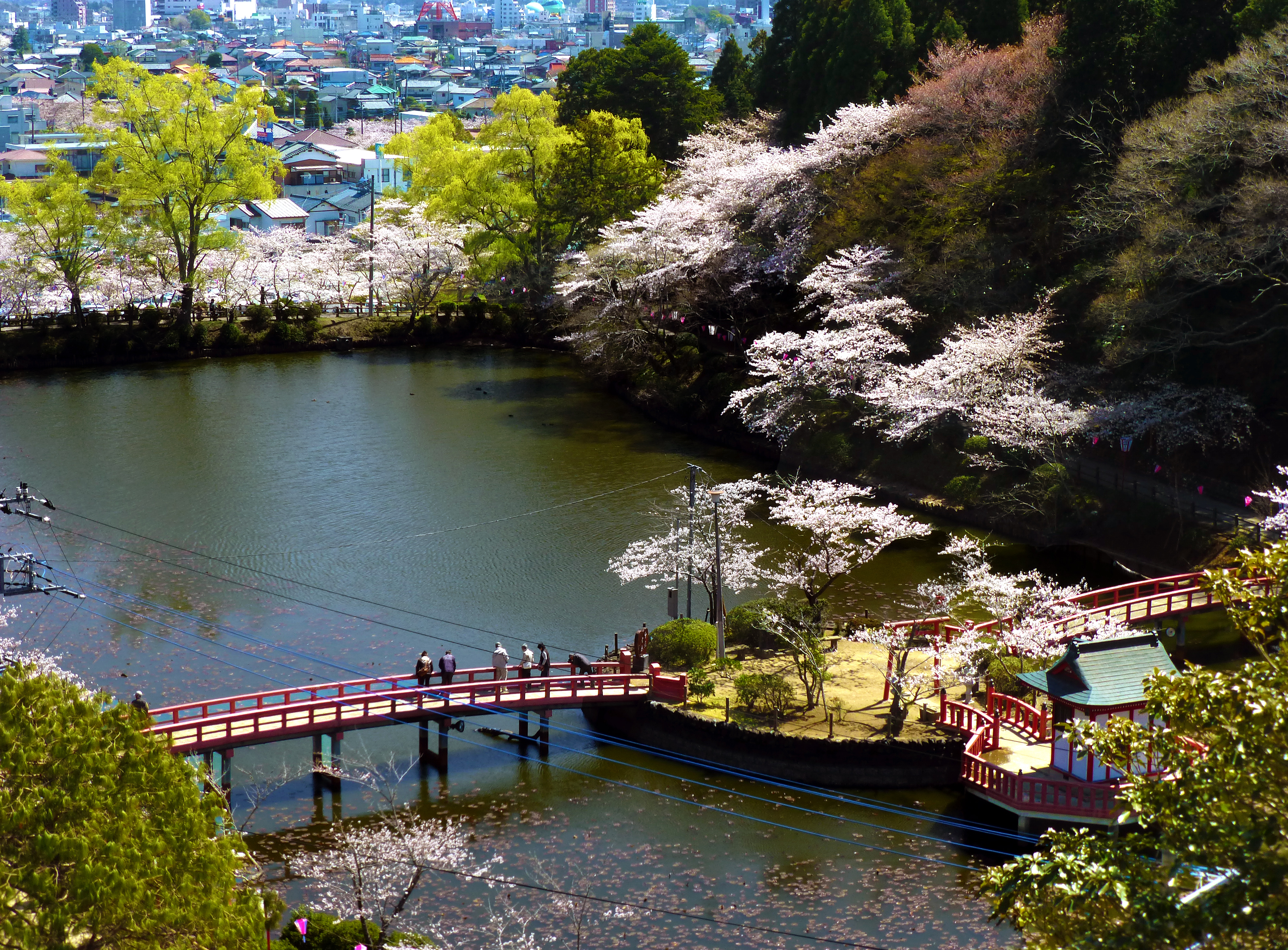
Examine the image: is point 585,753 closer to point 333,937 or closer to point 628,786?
point 628,786

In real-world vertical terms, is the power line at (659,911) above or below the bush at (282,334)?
below

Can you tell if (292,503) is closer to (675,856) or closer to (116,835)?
(675,856)

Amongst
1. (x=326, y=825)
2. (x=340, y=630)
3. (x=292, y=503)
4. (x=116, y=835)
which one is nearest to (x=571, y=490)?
(x=292, y=503)

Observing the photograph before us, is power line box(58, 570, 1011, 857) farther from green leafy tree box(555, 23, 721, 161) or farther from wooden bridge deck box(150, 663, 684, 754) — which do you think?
green leafy tree box(555, 23, 721, 161)

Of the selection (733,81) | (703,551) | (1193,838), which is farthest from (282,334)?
(1193,838)

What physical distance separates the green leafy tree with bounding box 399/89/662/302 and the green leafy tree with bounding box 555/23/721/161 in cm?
486

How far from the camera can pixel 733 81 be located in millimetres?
63906

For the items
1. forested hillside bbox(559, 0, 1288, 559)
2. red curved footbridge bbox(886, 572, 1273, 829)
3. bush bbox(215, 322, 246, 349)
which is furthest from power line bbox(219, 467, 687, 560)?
bush bbox(215, 322, 246, 349)

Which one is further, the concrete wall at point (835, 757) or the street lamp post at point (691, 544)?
the street lamp post at point (691, 544)

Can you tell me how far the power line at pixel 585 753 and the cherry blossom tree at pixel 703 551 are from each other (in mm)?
3726

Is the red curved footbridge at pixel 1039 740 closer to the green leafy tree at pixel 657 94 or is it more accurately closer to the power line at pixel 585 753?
the power line at pixel 585 753

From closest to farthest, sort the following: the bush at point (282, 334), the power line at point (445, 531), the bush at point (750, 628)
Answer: the bush at point (750, 628)
the power line at point (445, 531)
the bush at point (282, 334)

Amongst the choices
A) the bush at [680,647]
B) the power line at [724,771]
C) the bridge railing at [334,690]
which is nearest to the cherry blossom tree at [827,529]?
the bush at [680,647]

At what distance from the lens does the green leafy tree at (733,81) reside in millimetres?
61312
